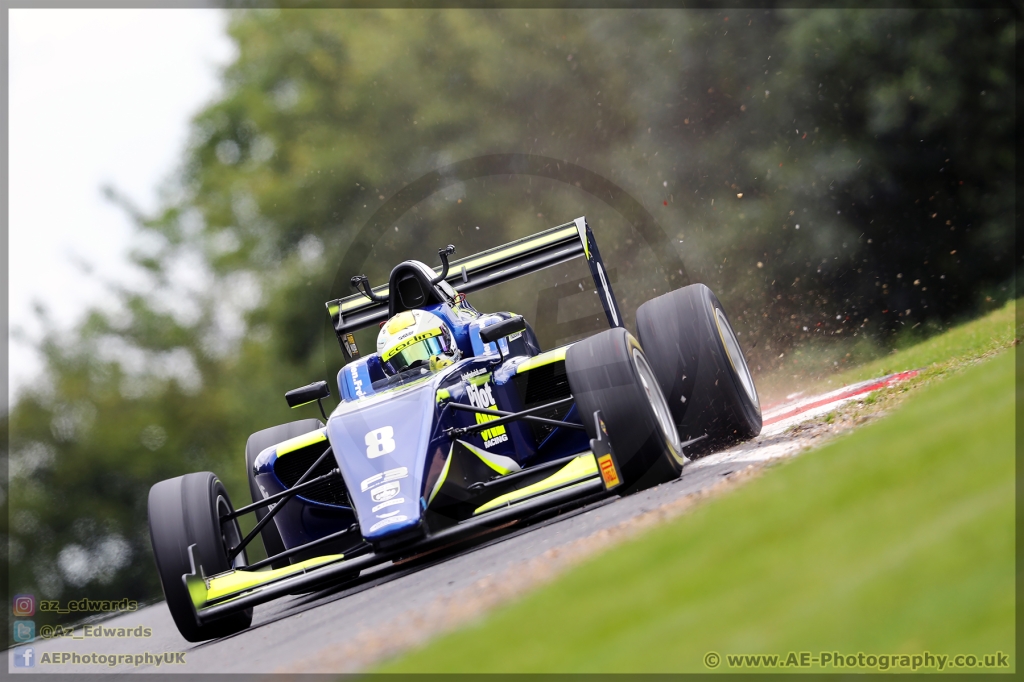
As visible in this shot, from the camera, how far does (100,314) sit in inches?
1379

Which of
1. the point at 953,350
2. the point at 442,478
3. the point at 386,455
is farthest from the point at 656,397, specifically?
the point at 953,350

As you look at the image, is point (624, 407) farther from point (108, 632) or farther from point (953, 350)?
point (108, 632)

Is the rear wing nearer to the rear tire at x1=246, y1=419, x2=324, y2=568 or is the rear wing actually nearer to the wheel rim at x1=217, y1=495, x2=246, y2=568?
the rear tire at x1=246, y1=419, x2=324, y2=568

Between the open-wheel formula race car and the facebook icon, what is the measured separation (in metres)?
2.62

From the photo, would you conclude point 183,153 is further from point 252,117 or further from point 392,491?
point 392,491

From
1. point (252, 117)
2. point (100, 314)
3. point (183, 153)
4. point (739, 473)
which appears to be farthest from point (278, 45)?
point (739, 473)

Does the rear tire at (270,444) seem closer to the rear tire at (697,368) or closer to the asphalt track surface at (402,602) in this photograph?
the asphalt track surface at (402,602)

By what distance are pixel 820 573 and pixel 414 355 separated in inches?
212

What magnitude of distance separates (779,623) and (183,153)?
3484 centimetres

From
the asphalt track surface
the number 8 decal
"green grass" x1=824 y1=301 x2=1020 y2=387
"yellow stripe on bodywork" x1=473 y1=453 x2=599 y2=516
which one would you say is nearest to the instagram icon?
the asphalt track surface

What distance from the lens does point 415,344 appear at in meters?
8.62

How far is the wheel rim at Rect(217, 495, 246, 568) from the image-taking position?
8.09 meters

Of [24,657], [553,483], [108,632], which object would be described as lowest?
[108,632]

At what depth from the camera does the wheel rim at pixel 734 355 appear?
885 centimetres
